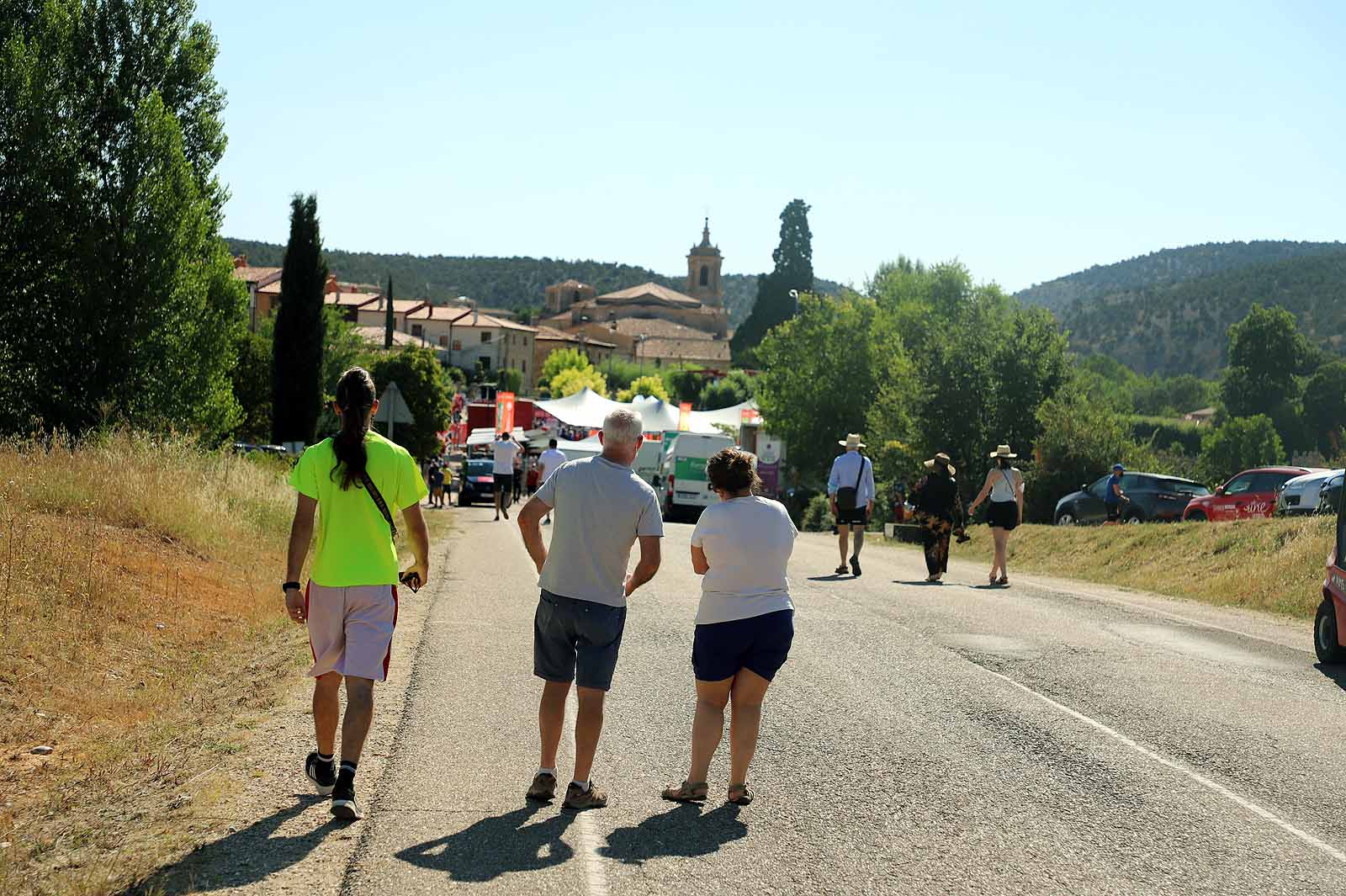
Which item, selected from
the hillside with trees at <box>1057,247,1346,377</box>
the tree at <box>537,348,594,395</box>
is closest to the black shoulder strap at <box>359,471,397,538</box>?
the hillside with trees at <box>1057,247,1346,377</box>

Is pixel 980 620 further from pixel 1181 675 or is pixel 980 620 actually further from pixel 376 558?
pixel 376 558

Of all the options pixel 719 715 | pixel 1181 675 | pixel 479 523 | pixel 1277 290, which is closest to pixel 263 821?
pixel 719 715

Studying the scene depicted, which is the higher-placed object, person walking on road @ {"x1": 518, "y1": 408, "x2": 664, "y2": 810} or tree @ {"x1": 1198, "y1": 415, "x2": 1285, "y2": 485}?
person walking on road @ {"x1": 518, "y1": 408, "x2": 664, "y2": 810}

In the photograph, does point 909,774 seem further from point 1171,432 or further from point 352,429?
point 1171,432

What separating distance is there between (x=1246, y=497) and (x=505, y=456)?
1661 centimetres

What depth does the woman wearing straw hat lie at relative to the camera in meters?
Answer: 19.0

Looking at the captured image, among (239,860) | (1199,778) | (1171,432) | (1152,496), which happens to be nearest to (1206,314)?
(1171,432)

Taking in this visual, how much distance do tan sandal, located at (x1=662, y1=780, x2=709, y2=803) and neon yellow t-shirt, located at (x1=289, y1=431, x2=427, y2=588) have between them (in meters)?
1.71

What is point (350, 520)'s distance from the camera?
632cm

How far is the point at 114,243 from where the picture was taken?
25719mm

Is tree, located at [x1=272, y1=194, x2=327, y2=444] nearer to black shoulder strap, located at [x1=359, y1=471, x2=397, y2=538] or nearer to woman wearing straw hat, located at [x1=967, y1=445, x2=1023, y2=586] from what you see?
woman wearing straw hat, located at [x1=967, y1=445, x2=1023, y2=586]

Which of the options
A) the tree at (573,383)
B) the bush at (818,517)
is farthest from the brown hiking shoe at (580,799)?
the tree at (573,383)

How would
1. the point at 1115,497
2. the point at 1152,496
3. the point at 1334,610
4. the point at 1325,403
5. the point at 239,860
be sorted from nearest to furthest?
the point at 239,860 < the point at 1334,610 < the point at 1115,497 < the point at 1152,496 < the point at 1325,403

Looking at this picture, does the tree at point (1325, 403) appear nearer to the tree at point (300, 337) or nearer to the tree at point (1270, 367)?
the tree at point (1270, 367)
